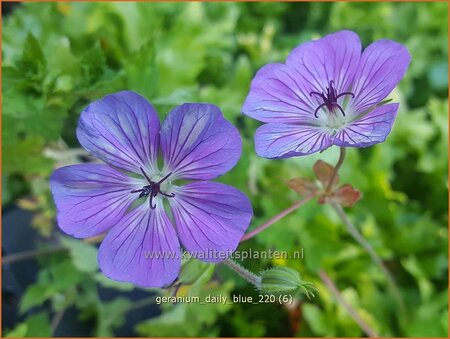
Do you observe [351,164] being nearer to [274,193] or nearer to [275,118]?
[274,193]

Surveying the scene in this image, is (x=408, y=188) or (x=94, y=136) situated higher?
(x=408, y=188)

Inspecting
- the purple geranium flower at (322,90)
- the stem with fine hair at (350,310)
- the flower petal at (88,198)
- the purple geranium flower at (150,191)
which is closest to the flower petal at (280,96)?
the purple geranium flower at (322,90)

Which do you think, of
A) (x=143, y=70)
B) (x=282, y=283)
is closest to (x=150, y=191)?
(x=282, y=283)

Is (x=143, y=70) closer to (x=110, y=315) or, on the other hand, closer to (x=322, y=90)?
(x=322, y=90)

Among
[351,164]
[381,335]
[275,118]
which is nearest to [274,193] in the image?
[351,164]

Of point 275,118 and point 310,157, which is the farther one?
point 310,157

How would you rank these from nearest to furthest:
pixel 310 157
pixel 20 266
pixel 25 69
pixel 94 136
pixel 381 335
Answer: pixel 94 136 < pixel 25 69 < pixel 310 157 < pixel 381 335 < pixel 20 266

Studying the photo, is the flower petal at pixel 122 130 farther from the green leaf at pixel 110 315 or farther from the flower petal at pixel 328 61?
the green leaf at pixel 110 315
